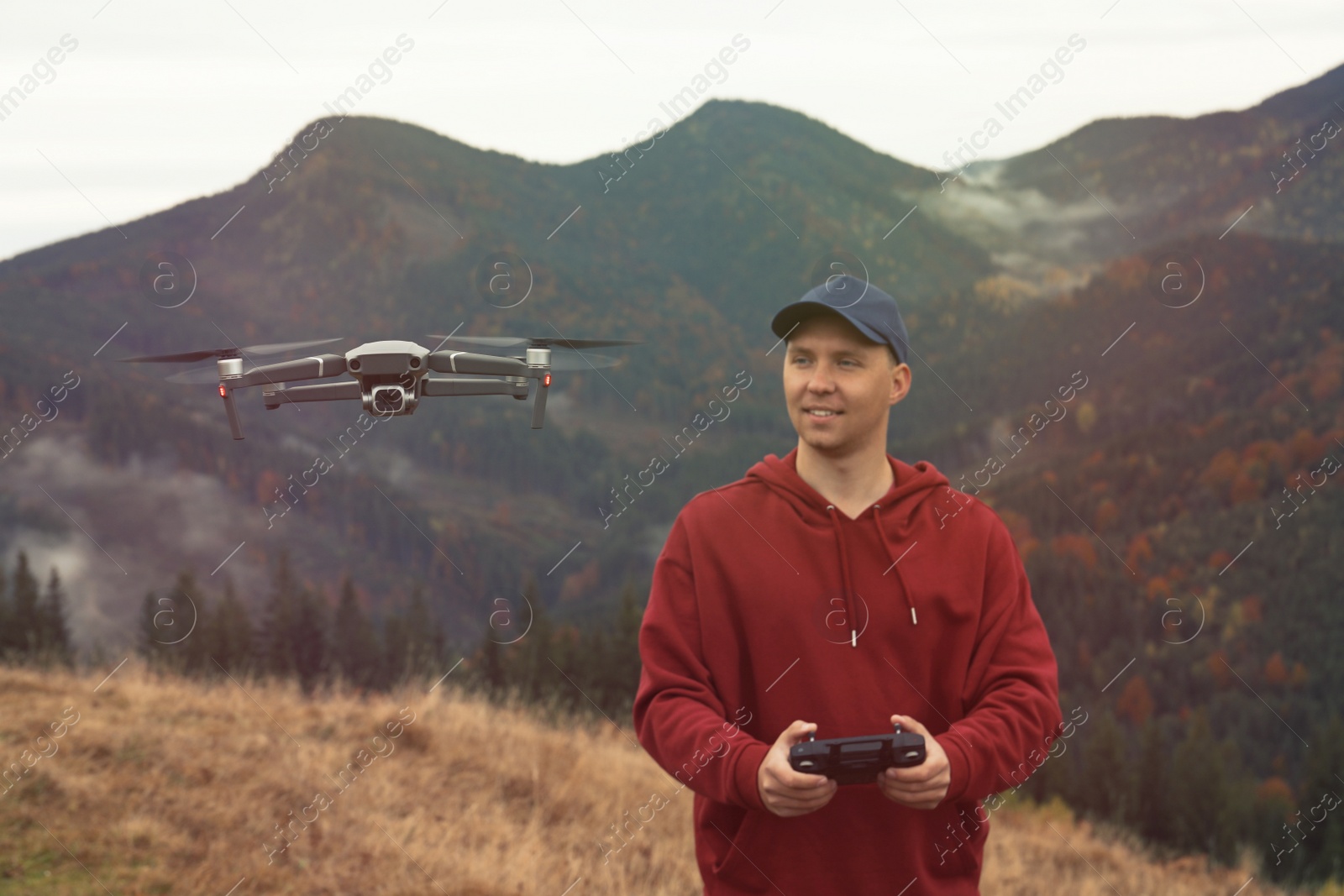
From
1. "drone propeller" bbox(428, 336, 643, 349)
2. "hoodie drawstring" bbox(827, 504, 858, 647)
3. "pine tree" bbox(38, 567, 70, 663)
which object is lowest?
"pine tree" bbox(38, 567, 70, 663)

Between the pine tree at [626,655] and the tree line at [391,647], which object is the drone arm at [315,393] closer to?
the tree line at [391,647]

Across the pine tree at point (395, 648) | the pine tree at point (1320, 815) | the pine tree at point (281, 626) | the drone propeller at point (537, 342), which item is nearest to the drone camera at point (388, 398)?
the drone propeller at point (537, 342)

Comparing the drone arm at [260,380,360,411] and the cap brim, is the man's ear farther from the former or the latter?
the drone arm at [260,380,360,411]

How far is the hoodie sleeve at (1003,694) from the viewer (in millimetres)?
3109

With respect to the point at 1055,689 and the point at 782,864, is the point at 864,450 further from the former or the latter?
the point at 782,864

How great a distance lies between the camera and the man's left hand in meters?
2.93

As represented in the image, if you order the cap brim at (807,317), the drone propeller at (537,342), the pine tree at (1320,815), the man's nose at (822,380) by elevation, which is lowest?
the pine tree at (1320,815)

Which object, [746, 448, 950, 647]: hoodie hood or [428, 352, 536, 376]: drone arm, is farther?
[746, 448, 950, 647]: hoodie hood

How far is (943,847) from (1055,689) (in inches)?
24.4

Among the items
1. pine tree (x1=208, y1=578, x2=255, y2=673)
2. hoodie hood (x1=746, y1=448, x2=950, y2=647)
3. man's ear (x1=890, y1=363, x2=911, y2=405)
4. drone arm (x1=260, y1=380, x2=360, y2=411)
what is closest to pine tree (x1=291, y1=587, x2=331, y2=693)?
pine tree (x1=208, y1=578, x2=255, y2=673)

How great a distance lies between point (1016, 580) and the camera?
350 centimetres

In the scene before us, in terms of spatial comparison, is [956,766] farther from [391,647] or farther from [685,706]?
[391,647]

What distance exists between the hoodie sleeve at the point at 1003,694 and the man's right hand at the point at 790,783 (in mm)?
397

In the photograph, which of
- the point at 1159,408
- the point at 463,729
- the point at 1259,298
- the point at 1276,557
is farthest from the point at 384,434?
the point at 463,729
